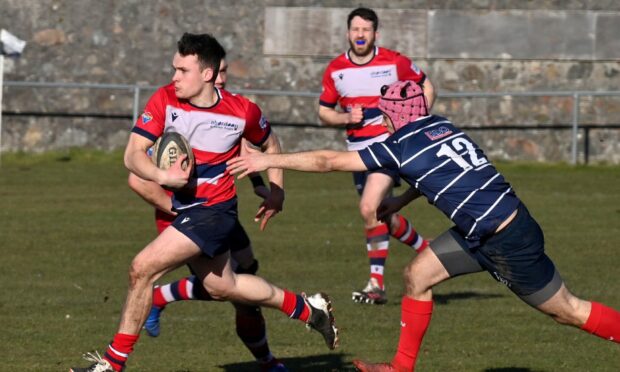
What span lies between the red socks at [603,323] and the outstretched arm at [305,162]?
160 centimetres

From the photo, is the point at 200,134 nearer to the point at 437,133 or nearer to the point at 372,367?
the point at 437,133

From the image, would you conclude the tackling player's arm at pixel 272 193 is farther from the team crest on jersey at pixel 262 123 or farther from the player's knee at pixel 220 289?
the player's knee at pixel 220 289

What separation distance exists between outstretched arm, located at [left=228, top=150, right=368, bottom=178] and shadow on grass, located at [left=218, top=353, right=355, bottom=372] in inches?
71.3

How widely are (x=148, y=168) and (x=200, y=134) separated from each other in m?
0.41

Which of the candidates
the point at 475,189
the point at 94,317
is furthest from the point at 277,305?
the point at 94,317

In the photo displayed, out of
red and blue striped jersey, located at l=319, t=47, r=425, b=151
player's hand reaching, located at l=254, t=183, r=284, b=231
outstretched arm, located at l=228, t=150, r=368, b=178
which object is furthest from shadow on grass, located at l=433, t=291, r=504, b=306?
outstretched arm, located at l=228, t=150, r=368, b=178

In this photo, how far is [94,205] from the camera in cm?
1897

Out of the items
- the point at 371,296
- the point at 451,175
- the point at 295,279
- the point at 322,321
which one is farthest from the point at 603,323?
the point at 295,279

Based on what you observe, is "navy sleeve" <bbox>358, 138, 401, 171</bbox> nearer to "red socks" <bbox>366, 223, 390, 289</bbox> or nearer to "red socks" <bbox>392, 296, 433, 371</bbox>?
"red socks" <bbox>392, 296, 433, 371</bbox>

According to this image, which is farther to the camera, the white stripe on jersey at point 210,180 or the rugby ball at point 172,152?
the white stripe on jersey at point 210,180

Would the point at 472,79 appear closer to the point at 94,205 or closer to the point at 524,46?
the point at 524,46

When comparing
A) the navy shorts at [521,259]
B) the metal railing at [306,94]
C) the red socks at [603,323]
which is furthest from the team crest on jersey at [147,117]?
the metal railing at [306,94]

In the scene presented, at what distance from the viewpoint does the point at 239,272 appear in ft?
31.8

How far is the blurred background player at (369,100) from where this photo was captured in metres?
12.5
